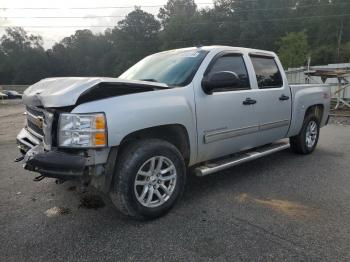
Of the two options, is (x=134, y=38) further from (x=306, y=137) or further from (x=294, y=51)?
(x=306, y=137)

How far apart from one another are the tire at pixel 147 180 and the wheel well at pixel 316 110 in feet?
11.8

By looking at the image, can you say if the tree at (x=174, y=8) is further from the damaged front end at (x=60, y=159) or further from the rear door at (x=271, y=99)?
the damaged front end at (x=60, y=159)

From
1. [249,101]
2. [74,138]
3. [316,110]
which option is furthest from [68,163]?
[316,110]

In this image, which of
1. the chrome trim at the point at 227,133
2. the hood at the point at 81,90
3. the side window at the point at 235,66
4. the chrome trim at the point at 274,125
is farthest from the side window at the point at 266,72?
the hood at the point at 81,90

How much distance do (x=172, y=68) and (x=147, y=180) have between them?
4.99ft

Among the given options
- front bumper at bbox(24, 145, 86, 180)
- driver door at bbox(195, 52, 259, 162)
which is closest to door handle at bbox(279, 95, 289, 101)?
driver door at bbox(195, 52, 259, 162)

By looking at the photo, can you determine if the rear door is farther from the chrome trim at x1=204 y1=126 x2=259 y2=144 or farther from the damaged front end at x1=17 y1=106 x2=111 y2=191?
the damaged front end at x1=17 y1=106 x2=111 y2=191

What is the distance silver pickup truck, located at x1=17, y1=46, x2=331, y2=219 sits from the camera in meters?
3.18

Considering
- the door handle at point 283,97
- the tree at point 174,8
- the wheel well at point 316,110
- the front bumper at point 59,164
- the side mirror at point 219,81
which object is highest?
the tree at point 174,8

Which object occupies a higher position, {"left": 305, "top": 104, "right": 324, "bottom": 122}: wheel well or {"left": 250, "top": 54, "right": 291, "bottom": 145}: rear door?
{"left": 250, "top": 54, "right": 291, "bottom": 145}: rear door

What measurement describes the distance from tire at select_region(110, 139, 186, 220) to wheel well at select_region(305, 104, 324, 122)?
3589 millimetres

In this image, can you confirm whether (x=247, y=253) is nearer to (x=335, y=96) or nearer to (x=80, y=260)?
(x=80, y=260)

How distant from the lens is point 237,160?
4.58m

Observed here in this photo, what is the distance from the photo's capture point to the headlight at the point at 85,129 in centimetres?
314
